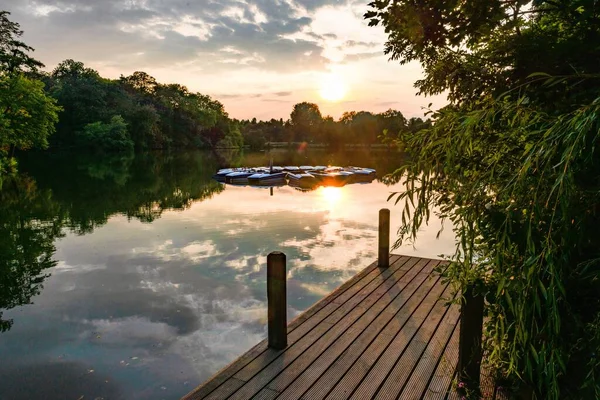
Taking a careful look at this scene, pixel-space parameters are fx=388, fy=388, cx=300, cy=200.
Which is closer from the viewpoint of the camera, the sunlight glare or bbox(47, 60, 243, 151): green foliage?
the sunlight glare

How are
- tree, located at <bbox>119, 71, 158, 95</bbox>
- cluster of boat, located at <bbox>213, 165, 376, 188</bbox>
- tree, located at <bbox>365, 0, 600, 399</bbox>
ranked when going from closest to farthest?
tree, located at <bbox>365, 0, 600, 399</bbox>
cluster of boat, located at <bbox>213, 165, 376, 188</bbox>
tree, located at <bbox>119, 71, 158, 95</bbox>

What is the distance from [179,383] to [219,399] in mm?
1989

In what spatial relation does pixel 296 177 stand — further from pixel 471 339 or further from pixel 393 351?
pixel 471 339

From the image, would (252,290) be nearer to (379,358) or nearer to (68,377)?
(68,377)

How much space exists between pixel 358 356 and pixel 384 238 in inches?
145

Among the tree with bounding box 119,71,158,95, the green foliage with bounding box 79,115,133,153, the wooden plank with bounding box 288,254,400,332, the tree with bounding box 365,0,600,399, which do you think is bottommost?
the wooden plank with bounding box 288,254,400,332

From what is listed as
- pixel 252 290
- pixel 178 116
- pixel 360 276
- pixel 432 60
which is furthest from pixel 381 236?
pixel 178 116

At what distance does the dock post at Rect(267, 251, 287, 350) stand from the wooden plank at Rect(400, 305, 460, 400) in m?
1.55

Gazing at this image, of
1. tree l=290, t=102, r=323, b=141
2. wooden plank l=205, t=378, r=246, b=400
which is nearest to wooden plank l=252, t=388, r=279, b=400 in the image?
wooden plank l=205, t=378, r=246, b=400

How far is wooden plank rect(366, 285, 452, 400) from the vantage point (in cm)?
387

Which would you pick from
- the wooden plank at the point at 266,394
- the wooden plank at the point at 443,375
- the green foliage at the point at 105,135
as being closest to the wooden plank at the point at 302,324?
the wooden plank at the point at 266,394

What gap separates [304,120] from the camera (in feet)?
456

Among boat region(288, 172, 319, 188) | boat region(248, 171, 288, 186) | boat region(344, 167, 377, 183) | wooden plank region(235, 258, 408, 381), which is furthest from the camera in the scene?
boat region(344, 167, 377, 183)

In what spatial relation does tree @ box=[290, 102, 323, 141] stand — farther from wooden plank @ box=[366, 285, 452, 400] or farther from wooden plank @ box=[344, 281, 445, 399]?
wooden plank @ box=[366, 285, 452, 400]
